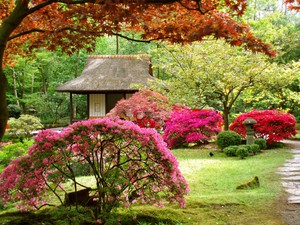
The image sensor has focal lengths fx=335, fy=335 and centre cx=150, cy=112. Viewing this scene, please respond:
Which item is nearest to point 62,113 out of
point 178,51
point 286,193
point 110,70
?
point 110,70

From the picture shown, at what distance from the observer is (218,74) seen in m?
11.5

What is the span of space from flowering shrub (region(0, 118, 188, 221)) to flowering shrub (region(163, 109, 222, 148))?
8.31 metres

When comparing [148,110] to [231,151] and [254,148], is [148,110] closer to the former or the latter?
[231,151]

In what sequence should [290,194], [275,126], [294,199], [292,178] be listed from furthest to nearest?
[275,126]
[292,178]
[290,194]
[294,199]

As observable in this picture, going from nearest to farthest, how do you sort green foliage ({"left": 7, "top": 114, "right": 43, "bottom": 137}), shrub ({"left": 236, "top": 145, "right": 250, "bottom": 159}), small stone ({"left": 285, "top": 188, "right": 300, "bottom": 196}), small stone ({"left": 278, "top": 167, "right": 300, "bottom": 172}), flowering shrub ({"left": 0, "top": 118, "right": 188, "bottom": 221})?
flowering shrub ({"left": 0, "top": 118, "right": 188, "bottom": 221}) → small stone ({"left": 285, "top": 188, "right": 300, "bottom": 196}) → small stone ({"left": 278, "top": 167, "right": 300, "bottom": 172}) → shrub ({"left": 236, "top": 145, "right": 250, "bottom": 159}) → green foliage ({"left": 7, "top": 114, "right": 43, "bottom": 137})

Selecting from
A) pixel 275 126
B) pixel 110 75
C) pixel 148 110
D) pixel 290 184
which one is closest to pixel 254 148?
pixel 275 126

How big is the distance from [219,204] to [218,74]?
7.32 m

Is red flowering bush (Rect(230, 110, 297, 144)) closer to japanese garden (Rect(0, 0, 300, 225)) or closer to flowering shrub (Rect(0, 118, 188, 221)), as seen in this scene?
japanese garden (Rect(0, 0, 300, 225))

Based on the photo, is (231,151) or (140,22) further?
(231,151)

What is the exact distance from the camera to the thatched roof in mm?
20344

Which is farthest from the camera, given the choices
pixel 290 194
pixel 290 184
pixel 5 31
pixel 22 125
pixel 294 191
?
pixel 22 125

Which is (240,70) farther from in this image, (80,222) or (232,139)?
(80,222)

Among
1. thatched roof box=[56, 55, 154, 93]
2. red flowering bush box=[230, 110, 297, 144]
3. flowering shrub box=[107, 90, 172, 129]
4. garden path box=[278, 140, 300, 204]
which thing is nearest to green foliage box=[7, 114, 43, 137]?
thatched roof box=[56, 55, 154, 93]

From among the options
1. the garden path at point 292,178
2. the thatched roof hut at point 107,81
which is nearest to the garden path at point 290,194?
the garden path at point 292,178
